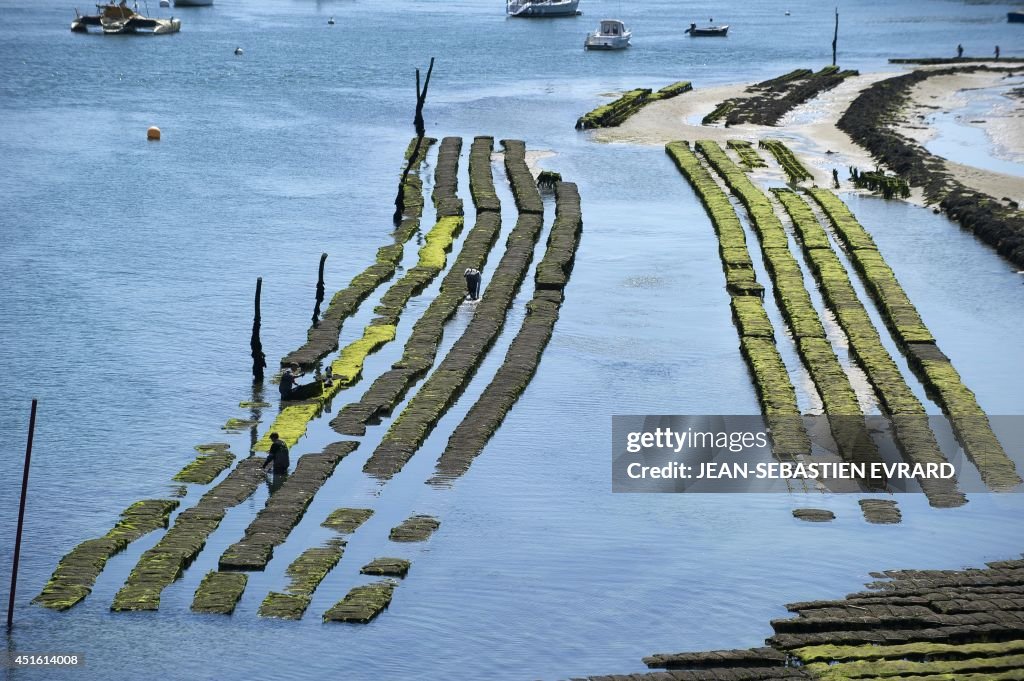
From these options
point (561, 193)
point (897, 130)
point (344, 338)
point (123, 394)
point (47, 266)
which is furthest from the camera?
point (897, 130)

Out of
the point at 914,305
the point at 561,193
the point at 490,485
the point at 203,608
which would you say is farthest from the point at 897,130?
the point at 203,608

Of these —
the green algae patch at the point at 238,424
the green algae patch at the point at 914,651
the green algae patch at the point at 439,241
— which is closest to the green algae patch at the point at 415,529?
the green algae patch at the point at 238,424

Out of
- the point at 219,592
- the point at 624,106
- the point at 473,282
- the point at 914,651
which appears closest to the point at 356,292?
the point at 473,282

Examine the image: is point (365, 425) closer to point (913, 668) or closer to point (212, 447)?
point (212, 447)

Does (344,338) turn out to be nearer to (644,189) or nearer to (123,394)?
(123,394)

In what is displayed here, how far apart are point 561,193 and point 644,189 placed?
294 inches

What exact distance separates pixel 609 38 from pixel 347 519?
14622 centimetres

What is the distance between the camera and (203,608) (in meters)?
35.9

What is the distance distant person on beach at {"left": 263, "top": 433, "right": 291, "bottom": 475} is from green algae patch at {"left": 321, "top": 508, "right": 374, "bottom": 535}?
3.31 metres

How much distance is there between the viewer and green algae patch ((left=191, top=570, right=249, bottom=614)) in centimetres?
3588

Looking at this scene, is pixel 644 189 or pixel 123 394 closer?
pixel 123 394

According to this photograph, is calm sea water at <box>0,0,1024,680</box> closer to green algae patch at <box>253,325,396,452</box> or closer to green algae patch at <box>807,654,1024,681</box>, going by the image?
green algae patch at <box>253,325,396,452</box>

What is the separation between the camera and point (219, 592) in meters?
36.4

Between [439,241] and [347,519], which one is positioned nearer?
[347,519]
